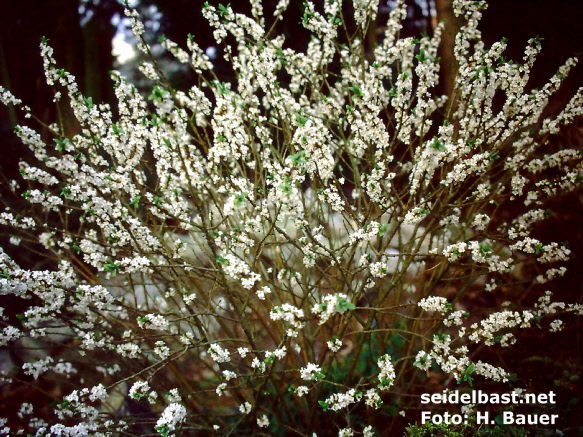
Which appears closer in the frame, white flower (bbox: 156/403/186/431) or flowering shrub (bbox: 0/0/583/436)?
white flower (bbox: 156/403/186/431)

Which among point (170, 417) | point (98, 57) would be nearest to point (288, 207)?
point (170, 417)

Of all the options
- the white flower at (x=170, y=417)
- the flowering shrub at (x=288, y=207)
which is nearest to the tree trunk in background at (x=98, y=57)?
the flowering shrub at (x=288, y=207)

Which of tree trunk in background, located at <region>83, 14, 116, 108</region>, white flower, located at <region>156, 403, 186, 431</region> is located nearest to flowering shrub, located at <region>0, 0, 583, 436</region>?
white flower, located at <region>156, 403, 186, 431</region>

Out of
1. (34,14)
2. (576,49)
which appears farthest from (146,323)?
(34,14)

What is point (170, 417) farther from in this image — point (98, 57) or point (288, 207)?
point (98, 57)

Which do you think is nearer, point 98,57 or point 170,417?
point 170,417

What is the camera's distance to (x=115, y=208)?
2256mm

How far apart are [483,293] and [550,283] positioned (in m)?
0.98

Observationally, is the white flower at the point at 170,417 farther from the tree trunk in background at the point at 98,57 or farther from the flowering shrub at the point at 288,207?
the tree trunk in background at the point at 98,57

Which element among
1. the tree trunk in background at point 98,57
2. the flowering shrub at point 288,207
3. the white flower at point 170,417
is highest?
the tree trunk in background at point 98,57

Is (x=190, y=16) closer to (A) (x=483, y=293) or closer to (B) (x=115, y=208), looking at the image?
(B) (x=115, y=208)

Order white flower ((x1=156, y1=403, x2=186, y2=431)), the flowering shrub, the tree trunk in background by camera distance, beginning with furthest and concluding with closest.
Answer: the tree trunk in background < the flowering shrub < white flower ((x1=156, y1=403, x2=186, y2=431))

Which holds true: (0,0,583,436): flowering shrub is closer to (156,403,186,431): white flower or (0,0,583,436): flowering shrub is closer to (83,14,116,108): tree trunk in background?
(156,403,186,431): white flower

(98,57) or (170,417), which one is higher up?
(98,57)
